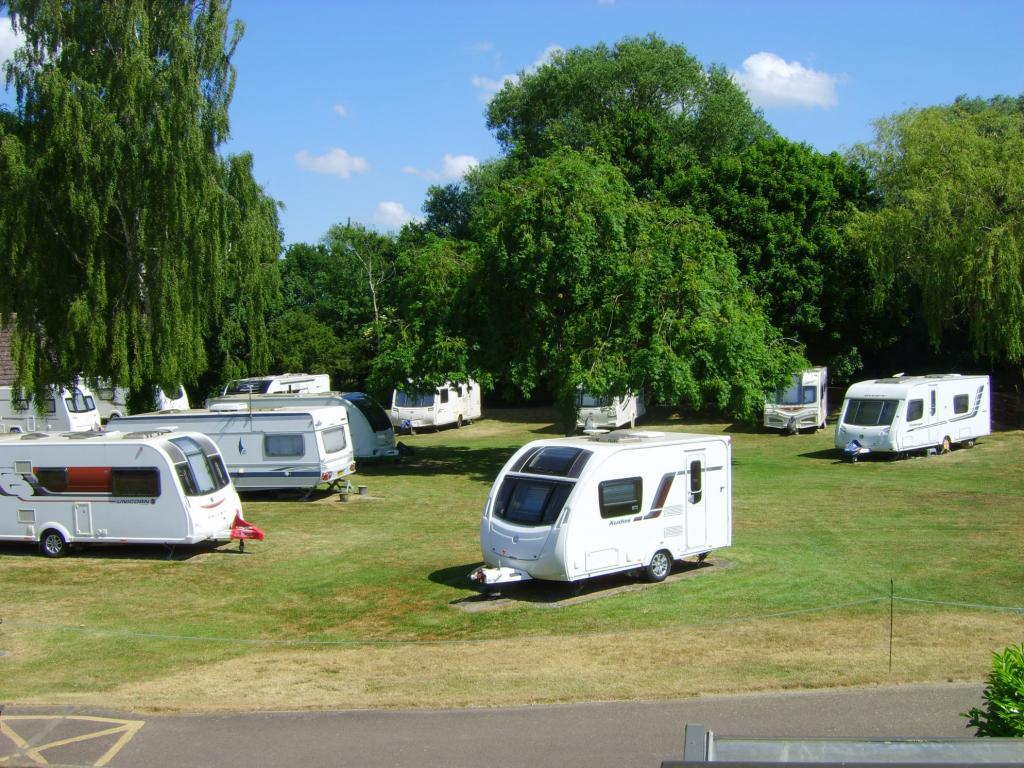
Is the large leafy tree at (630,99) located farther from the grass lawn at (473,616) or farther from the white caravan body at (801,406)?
the grass lawn at (473,616)

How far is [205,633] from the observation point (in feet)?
44.4

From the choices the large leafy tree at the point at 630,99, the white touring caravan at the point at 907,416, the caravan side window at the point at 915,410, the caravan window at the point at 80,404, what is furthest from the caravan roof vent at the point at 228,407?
the large leafy tree at the point at 630,99

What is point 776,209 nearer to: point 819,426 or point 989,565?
point 819,426

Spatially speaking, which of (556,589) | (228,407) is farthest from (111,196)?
(556,589)

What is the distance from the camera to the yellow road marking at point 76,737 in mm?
8984

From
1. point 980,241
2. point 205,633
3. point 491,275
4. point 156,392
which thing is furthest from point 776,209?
point 205,633

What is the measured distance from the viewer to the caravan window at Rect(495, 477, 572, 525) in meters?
14.2

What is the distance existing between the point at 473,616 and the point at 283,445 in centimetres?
1209

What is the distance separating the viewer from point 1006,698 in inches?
228

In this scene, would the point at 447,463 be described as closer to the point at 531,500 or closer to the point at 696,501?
the point at 696,501

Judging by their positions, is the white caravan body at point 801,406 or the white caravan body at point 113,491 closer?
the white caravan body at point 113,491

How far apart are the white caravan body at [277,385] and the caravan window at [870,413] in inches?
770

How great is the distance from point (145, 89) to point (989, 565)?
20.6 metres

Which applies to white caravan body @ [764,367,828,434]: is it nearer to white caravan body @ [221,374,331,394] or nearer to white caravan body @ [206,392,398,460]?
white caravan body @ [206,392,398,460]
